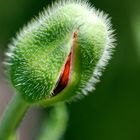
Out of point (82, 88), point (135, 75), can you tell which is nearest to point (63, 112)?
point (82, 88)

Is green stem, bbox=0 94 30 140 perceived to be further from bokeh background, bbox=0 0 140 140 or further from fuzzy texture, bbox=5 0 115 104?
bokeh background, bbox=0 0 140 140

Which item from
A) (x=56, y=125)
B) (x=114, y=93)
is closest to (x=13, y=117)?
(x=56, y=125)

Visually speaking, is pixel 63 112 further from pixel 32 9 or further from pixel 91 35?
pixel 32 9

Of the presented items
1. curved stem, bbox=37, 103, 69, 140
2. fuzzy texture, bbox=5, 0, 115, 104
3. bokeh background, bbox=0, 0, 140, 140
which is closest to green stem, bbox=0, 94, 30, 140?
fuzzy texture, bbox=5, 0, 115, 104

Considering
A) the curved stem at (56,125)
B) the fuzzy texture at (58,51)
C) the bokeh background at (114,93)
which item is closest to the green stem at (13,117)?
the fuzzy texture at (58,51)

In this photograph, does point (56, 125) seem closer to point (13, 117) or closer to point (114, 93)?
point (13, 117)
